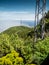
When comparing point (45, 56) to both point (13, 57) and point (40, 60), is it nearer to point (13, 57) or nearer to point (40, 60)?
point (40, 60)

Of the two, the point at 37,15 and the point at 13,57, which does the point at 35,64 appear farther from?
the point at 37,15

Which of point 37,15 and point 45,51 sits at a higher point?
point 37,15

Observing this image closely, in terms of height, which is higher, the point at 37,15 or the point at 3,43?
the point at 37,15

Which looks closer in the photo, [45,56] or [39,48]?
[45,56]

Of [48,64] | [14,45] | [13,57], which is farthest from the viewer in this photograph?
[14,45]

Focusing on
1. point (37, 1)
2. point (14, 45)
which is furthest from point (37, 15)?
point (14, 45)

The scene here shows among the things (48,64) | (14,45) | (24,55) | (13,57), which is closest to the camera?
(48,64)

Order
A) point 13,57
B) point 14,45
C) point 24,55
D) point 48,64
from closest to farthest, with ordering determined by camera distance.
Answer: point 48,64 → point 13,57 → point 24,55 → point 14,45

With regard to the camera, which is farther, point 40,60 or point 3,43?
point 3,43

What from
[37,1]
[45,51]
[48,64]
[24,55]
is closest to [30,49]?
[24,55]
